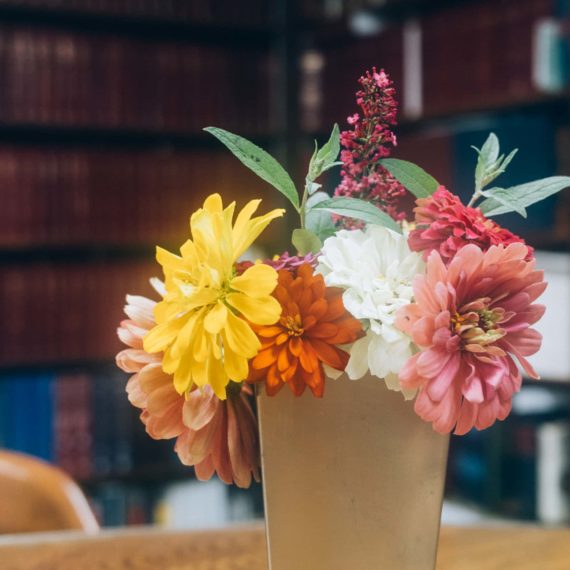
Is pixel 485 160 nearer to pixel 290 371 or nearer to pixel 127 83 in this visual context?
pixel 290 371

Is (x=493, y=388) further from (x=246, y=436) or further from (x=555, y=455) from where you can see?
(x=555, y=455)

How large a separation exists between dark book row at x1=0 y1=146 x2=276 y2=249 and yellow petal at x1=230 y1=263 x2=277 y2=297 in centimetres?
214

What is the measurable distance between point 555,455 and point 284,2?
4.93 feet

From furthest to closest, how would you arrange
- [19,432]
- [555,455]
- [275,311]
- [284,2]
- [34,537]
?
1. [284,2]
2. [19,432]
3. [555,455]
4. [34,537]
5. [275,311]

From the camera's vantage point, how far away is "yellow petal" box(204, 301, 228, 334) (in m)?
0.58

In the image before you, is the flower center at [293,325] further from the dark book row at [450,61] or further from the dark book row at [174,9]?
the dark book row at [174,9]

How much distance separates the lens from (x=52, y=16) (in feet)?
8.61

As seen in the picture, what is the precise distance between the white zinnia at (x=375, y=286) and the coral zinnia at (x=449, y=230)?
17 millimetres

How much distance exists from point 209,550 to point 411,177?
555 mm

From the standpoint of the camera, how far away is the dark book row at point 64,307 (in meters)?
2.62

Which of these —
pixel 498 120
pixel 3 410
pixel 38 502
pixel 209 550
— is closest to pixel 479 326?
pixel 209 550

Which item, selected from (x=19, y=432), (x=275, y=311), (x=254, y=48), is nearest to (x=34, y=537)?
(x=275, y=311)

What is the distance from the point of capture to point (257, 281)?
1.94 ft

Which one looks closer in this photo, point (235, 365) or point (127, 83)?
point (235, 365)
